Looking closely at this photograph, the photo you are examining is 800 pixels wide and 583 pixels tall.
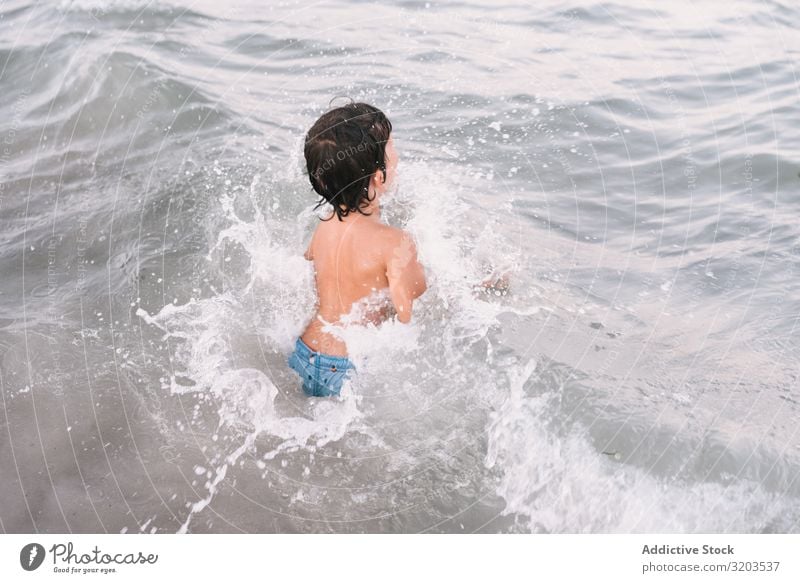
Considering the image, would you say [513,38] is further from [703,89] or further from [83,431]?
[83,431]

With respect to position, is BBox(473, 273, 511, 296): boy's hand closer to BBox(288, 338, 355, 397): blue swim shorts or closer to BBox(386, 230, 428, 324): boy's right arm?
BBox(386, 230, 428, 324): boy's right arm

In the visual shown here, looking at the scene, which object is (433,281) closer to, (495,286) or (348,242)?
(495,286)

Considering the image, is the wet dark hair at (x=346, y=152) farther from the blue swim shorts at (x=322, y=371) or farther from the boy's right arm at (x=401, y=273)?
the blue swim shorts at (x=322, y=371)

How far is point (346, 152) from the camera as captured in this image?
2891 millimetres

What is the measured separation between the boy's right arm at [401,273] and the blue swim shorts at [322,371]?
0.37 metres

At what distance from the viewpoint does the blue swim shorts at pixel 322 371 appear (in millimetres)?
3236

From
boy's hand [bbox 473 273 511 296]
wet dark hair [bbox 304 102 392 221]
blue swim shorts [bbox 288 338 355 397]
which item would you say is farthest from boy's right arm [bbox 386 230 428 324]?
boy's hand [bbox 473 273 511 296]

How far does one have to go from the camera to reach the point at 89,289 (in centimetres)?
389

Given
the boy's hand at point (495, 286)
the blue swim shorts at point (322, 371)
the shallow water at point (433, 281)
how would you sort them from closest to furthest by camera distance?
the shallow water at point (433, 281) → the blue swim shorts at point (322, 371) → the boy's hand at point (495, 286)

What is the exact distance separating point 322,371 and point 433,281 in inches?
30.0

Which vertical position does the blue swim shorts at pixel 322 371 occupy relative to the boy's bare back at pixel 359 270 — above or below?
below

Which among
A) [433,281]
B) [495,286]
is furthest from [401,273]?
[495,286]

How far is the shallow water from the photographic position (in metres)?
2.83

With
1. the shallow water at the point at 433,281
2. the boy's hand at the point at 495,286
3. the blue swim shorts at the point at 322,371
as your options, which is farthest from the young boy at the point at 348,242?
the boy's hand at the point at 495,286
